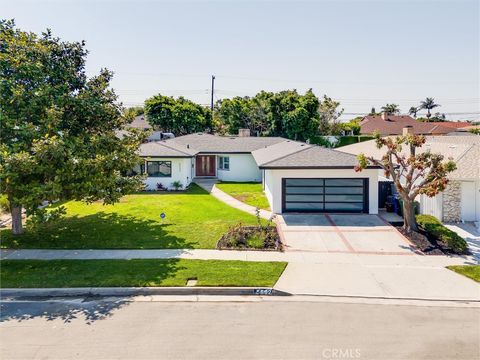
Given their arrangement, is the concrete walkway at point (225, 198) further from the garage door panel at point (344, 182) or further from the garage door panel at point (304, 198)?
the garage door panel at point (344, 182)

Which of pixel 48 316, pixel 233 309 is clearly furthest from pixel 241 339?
pixel 48 316

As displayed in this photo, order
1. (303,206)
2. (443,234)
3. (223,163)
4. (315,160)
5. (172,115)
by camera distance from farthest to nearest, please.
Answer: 1. (172,115)
2. (223,163)
3. (303,206)
4. (315,160)
5. (443,234)

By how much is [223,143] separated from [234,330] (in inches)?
1033

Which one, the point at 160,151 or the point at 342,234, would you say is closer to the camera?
the point at 342,234

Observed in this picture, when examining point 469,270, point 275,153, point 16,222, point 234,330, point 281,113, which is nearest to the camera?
point 234,330

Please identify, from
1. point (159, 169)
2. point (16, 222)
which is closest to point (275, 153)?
point (159, 169)

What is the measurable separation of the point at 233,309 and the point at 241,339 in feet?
4.87

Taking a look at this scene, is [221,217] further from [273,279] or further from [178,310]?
[178,310]

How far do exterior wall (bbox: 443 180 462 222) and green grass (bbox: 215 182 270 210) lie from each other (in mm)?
8626

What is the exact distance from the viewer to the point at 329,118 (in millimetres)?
49156

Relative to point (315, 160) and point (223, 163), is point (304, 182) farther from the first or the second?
point (223, 163)

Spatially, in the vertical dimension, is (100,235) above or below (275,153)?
below

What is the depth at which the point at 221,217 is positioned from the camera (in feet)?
58.3

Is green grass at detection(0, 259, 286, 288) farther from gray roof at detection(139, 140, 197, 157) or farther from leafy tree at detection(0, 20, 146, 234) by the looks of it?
gray roof at detection(139, 140, 197, 157)
